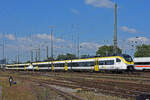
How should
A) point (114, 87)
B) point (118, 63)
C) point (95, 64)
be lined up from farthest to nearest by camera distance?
point (95, 64) < point (118, 63) < point (114, 87)

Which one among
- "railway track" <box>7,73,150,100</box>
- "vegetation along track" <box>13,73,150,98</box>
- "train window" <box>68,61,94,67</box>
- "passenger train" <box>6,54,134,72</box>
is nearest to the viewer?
"railway track" <box>7,73,150,100</box>

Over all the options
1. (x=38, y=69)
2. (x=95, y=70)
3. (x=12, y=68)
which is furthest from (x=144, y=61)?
(x=12, y=68)

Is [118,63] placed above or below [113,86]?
above

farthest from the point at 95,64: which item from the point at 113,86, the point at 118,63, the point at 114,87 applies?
the point at 114,87

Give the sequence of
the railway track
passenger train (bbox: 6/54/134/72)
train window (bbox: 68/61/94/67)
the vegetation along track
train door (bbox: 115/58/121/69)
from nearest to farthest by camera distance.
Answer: the railway track → the vegetation along track → passenger train (bbox: 6/54/134/72) → train door (bbox: 115/58/121/69) → train window (bbox: 68/61/94/67)

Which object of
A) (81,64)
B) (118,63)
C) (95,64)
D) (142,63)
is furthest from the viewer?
(142,63)

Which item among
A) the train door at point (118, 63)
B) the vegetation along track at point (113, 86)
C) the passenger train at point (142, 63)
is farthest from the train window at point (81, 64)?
the vegetation along track at point (113, 86)

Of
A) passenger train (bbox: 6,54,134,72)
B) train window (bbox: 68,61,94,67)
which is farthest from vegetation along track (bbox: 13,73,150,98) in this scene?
train window (bbox: 68,61,94,67)

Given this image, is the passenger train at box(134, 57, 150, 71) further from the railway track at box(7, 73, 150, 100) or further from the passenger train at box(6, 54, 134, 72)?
the railway track at box(7, 73, 150, 100)

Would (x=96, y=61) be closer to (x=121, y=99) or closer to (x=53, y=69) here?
(x=53, y=69)

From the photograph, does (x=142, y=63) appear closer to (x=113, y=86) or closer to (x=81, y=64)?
(x=81, y=64)

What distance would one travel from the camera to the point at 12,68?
327 feet

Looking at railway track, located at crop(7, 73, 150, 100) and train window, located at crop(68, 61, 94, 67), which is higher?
train window, located at crop(68, 61, 94, 67)

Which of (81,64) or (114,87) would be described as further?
(81,64)
